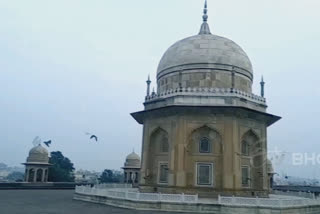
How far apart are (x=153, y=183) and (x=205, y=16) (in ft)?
43.5

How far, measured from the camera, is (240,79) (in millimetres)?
22531

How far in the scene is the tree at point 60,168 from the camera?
46.4 meters

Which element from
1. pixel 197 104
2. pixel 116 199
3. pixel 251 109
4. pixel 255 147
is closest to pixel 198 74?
pixel 197 104

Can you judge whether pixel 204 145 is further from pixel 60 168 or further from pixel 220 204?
pixel 60 168

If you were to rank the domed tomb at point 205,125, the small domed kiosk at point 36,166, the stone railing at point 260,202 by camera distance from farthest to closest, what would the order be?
the small domed kiosk at point 36,166
the domed tomb at point 205,125
the stone railing at point 260,202

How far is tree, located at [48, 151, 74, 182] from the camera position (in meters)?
46.4

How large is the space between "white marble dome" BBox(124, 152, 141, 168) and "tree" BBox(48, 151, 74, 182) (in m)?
9.91

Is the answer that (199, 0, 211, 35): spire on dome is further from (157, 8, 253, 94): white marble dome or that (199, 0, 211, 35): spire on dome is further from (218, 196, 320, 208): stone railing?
(218, 196, 320, 208): stone railing

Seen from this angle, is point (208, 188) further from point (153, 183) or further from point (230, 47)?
point (230, 47)

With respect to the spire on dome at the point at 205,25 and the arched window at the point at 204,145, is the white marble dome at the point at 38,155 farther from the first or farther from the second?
the arched window at the point at 204,145

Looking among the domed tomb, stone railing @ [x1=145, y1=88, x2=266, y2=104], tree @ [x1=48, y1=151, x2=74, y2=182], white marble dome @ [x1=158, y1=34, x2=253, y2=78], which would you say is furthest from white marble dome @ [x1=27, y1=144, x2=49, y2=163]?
stone railing @ [x1=145, y1=88, x2=266, y2=104]

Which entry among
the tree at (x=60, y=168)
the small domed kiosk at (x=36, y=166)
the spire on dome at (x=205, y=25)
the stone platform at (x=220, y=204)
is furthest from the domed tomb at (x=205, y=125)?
the tree at (x=60, y=168)

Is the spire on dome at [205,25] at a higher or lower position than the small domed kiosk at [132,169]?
higher

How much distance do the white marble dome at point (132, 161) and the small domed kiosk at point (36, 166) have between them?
10.4 meters
